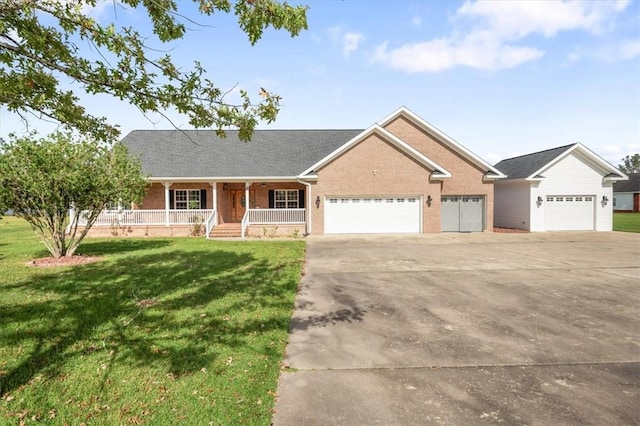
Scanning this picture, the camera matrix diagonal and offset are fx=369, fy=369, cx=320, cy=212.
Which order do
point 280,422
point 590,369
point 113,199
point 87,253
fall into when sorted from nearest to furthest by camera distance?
point 280,422
point 590,369
point 113,199
point 87,253

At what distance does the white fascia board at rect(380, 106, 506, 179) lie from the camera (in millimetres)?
22000

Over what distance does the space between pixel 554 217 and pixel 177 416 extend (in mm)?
25077

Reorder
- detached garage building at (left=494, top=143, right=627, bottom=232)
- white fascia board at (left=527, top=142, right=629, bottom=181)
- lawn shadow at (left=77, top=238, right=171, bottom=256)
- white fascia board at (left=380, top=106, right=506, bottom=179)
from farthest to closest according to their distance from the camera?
detached garage building at (left=494, top=143, right=627, bottom=232), white fascia board at (left=527, top=142, right=629, bottom=181), white fascia board at (left=380, top=106, right=506, bottom=179), lawn shadow at (left=77, top=238, right=171, bottom=256)

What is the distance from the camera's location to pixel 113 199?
43.1ft

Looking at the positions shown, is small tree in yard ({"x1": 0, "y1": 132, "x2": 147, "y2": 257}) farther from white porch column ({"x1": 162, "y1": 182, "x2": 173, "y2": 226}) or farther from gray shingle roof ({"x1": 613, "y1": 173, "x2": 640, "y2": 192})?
gray shingle roof ({"x1": 613, "y1": 173, "x2": 640, "y2": 192})

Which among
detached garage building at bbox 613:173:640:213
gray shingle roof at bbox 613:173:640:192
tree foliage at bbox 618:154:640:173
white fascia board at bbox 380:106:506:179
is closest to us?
white fascia board at bbox 380:106:506:179

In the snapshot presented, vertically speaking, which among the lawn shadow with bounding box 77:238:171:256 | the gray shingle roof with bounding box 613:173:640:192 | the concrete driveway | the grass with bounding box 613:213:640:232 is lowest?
the concrete driveway

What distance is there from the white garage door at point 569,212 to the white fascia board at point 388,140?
7.70 m

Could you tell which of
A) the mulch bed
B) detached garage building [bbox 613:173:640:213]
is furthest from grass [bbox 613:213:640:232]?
the mulch bed

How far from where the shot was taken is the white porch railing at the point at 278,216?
21422 millimetres

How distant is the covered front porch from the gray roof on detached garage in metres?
0.92

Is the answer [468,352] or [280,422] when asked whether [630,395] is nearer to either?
[468,352]

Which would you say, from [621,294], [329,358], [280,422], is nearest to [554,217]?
[621,294]

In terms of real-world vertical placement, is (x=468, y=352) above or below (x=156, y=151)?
below
